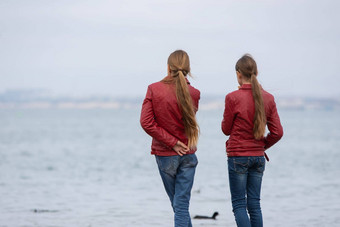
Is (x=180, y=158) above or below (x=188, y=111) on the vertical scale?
below

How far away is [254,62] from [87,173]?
2014 centimetres

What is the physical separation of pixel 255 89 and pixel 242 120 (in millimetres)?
300

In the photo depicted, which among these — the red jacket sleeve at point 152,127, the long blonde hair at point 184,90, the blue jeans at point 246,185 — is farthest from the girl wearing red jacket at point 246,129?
the red jacket sleeve at point 152,127

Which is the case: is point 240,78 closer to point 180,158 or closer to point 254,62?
point 254,62

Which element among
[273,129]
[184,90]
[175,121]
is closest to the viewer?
[184,90]

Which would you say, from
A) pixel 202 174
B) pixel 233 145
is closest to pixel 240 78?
pixel 233 145

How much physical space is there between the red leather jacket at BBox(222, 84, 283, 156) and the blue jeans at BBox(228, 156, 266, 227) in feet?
0.24

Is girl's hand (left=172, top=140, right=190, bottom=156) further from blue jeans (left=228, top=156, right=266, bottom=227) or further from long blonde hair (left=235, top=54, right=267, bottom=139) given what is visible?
long blonde hair (left=235, top=54, right=267, bottom=139)

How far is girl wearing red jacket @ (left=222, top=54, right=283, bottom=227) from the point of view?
5.16 m

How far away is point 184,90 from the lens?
5051mm

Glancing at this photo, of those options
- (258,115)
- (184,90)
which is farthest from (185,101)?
(258,115)

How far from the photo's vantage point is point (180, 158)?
16.9 feet

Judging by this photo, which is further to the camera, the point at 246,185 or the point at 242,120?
the point at 246,185

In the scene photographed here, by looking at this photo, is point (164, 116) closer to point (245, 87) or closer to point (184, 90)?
point (184, 90)
